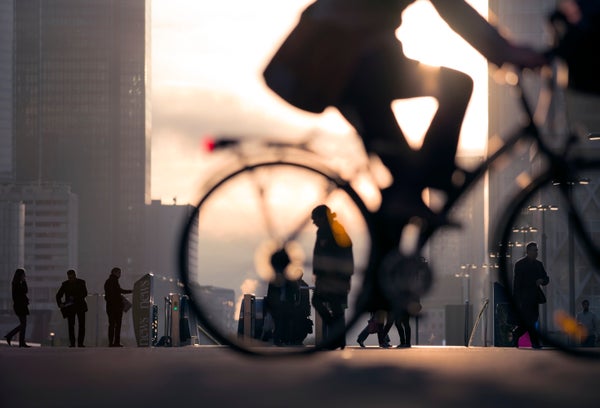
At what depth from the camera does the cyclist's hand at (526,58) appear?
23.5 feet

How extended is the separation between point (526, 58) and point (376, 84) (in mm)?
963

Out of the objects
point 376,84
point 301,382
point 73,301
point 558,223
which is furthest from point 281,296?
point 73,301

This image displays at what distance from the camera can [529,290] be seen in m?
9.12

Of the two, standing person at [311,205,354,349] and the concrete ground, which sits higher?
standing person at [311,205,354,349]

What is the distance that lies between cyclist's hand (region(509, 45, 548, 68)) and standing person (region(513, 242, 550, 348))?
1372 millimetres

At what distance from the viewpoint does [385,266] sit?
7.64 metres

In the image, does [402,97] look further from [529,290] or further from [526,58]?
[529,290]

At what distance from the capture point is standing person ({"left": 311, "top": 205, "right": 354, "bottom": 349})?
24.2ft

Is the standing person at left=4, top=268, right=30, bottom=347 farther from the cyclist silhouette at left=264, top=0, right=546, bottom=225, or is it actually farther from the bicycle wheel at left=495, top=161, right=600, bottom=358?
the bicycle wheel at left=495, top=161, right=600, bottom=358

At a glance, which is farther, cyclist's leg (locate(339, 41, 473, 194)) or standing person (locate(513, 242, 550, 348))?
standing person (locate(513, 242, 550, 348))

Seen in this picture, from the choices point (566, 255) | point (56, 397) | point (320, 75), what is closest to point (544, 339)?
point (566, 255)

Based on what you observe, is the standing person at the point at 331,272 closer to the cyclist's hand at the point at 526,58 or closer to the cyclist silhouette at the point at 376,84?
the cyclist silhouette at the point at 376,84

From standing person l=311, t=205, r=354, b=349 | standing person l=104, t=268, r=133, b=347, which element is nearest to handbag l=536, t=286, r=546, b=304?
standing person l=311, t=205, r=354, b=349

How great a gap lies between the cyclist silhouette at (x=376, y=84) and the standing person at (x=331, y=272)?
34cm
